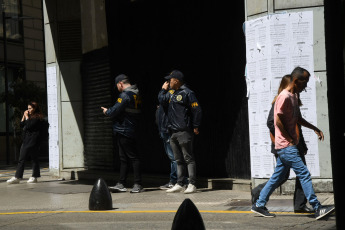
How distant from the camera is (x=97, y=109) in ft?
45.0

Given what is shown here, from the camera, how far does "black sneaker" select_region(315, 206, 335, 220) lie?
6.81 meters

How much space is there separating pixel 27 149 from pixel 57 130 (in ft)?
3.51

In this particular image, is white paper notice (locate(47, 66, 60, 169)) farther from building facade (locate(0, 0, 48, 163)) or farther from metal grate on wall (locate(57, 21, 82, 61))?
building facade (locate(0, 0, 48, 163))

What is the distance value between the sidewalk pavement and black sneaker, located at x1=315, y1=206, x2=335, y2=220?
2.60 feet

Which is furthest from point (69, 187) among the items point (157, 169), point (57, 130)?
point (57, 130)

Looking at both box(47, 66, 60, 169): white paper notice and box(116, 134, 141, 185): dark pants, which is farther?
box(47, 66, 60, 169): white paper notice

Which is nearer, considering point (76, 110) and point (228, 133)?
point (228, 133)

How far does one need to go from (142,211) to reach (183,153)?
1.87 meters

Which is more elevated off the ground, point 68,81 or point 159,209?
point 68,81

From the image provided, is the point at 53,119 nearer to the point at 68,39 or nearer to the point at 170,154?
the point at 68,39

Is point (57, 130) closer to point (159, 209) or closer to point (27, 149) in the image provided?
point (27, 149)

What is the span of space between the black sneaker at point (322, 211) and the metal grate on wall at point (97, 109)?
22.8ft

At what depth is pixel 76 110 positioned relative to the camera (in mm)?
14156

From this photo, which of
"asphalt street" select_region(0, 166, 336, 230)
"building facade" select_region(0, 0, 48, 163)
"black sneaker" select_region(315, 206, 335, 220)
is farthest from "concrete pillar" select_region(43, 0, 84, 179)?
"building facade" select_region(0, 0, 48, 163)
